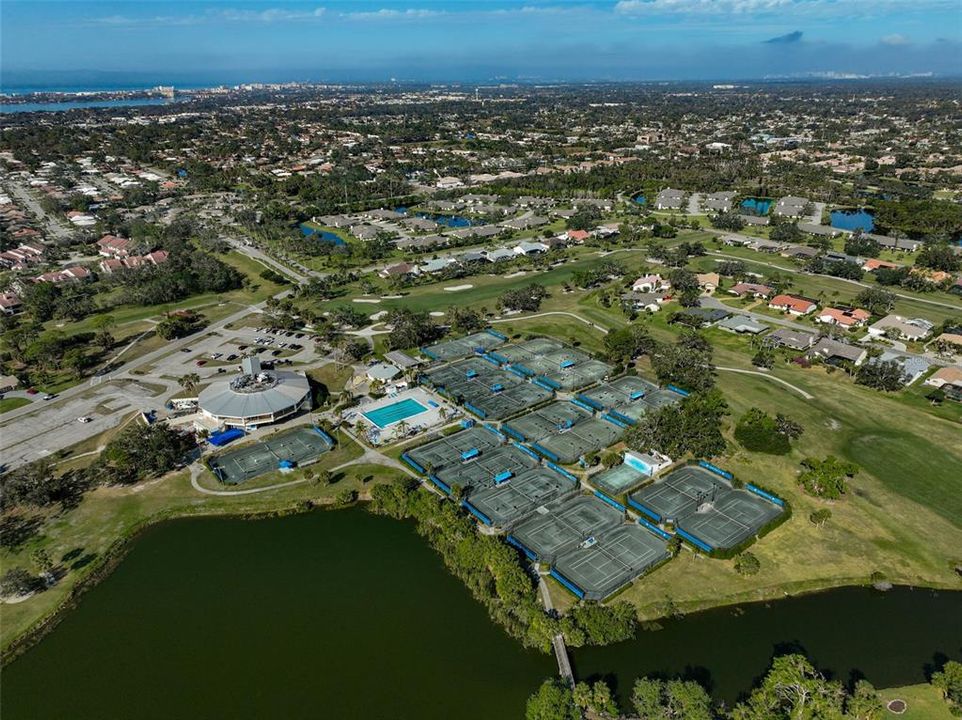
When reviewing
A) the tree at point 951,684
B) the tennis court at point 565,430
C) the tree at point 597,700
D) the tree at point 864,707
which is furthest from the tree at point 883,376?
the tree at point 597,700

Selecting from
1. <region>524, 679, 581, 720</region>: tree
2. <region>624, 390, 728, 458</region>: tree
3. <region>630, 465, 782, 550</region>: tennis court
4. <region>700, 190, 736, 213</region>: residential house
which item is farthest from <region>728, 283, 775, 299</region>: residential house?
<region>524, 679, 581, 720</region>: tree

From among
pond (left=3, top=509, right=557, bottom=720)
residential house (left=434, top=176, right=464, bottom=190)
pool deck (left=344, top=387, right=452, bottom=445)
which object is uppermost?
residential house (left=434, top=176, right=464, bottom=190)

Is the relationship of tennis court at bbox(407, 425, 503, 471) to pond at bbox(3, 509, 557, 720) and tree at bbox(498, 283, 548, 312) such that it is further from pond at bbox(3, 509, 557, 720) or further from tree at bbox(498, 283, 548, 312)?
tree at bbox(498, 283, 548, 312)

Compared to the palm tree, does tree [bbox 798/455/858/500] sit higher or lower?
higher

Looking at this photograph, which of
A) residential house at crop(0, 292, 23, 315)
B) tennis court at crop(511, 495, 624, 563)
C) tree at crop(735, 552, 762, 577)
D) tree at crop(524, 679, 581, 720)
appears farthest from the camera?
residential house at crop(0, 292, 23, 315)

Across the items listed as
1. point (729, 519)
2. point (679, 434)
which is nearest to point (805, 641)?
point (729, 519)

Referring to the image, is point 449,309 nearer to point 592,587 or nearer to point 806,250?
point 592,587
